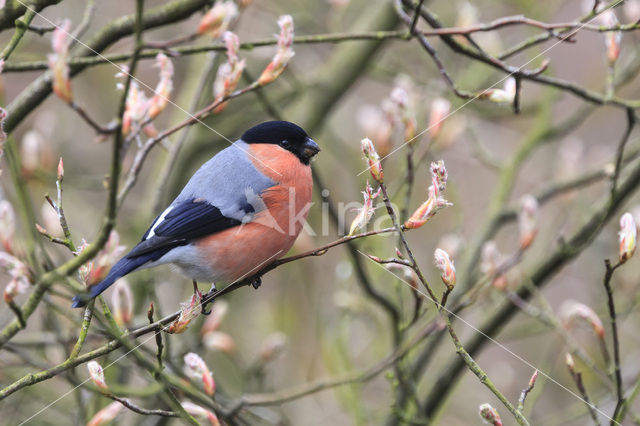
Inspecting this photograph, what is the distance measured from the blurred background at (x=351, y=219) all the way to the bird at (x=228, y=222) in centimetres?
53

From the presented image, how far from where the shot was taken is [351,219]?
408cm

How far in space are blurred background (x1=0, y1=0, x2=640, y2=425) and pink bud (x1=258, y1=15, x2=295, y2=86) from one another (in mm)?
556

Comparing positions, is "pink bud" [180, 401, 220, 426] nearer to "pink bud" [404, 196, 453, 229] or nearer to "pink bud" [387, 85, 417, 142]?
"pink bud" [404, 196, 453, 229]

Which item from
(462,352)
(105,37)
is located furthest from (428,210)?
(105,37)

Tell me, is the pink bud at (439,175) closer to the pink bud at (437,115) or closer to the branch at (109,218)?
the branch at (109,218)

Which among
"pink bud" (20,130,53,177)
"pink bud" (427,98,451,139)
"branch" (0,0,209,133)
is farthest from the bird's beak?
"pink bud" (20,130,53,177)

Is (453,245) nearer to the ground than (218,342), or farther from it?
farther from it

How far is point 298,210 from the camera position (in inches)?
102

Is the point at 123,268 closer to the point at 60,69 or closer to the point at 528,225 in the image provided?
the point at 60,69

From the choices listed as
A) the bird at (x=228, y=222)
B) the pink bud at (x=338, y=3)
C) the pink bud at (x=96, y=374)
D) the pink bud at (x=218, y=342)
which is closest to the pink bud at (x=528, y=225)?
the bird at (x=228, y=222)

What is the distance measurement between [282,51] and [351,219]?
1.99m

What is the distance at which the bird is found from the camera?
239cm

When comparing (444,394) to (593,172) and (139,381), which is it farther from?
(139,381)

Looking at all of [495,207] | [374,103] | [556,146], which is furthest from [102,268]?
[374,103]
